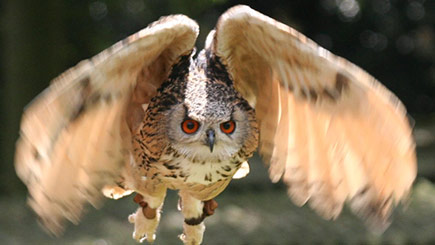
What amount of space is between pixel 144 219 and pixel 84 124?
643 millimetres

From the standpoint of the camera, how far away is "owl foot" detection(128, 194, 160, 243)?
205cm

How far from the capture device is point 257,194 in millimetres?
5602

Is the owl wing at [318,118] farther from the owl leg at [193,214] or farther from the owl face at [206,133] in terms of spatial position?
the owl leg at [193,214]

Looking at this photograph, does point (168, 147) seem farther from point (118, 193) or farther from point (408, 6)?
point (408, 6)

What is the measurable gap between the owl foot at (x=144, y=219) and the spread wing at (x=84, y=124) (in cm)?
32

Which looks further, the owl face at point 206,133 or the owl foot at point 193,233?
the owl foot at point 193,233

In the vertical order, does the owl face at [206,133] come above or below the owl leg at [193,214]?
above

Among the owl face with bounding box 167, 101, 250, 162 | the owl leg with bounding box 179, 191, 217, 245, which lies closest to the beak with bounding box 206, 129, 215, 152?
the owl face with bounding box 167, 101, 250, 162

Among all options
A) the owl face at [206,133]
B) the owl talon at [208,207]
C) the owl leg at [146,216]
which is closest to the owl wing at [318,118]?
the owl face at [206,133]

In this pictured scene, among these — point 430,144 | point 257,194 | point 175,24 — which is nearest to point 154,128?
point 175,24

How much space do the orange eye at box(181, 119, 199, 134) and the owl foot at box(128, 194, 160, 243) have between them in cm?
41

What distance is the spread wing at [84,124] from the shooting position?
1358mm

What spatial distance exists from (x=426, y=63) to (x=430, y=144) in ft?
2.65

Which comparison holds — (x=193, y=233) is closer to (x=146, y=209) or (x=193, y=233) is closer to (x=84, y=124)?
(x=146, y=209)
